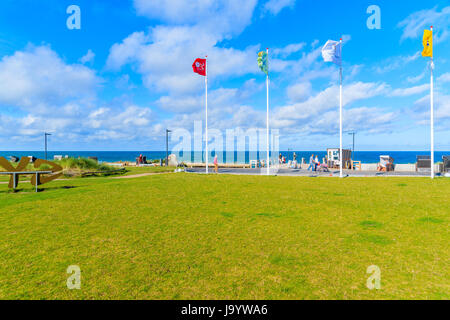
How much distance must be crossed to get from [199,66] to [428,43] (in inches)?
686

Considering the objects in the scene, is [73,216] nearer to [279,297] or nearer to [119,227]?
[119,227]

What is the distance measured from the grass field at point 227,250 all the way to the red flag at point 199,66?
16.7m

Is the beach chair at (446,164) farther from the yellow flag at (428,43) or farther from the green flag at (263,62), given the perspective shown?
the green flag at (263,62)

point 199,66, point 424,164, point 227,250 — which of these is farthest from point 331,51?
point 227,250

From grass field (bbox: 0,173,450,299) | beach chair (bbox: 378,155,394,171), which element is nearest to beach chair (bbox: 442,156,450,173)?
beach chair (bbox: 378,155,394,171)

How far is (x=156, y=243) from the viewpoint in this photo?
199 inches

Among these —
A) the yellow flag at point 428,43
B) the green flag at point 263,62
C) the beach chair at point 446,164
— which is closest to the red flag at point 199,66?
the green flag at point 263,62

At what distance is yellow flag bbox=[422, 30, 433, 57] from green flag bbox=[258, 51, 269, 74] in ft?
35.4

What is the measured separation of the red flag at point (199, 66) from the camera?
72.1ft

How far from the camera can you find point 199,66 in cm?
2208

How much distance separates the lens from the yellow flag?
15711 millimetres

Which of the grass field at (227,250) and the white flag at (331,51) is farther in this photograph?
the white flag at (331,51)
